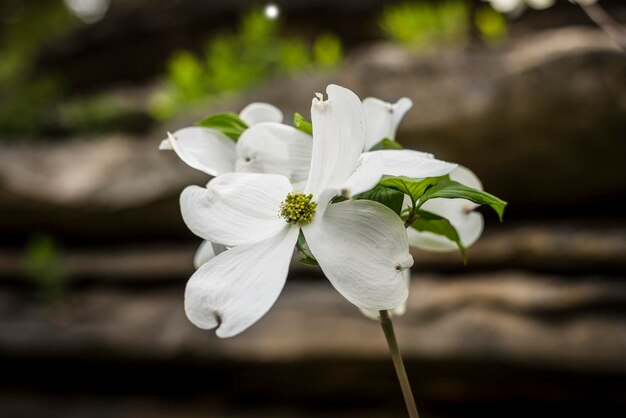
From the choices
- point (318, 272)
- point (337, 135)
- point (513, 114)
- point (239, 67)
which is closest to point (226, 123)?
point (337, 135)

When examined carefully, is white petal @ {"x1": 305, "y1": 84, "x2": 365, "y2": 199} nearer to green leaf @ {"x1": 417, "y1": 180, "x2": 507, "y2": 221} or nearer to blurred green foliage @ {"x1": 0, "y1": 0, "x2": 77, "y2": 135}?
green leaf @ {"x1": 417, "y1": 180, "x2": 507, "y2": 221}

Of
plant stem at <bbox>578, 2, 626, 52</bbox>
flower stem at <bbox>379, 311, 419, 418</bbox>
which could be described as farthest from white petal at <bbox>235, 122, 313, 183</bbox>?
plant stem at <bbox>578, 2, 626, 52</bbox>

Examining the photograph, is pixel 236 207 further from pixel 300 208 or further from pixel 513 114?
pixel 513 114

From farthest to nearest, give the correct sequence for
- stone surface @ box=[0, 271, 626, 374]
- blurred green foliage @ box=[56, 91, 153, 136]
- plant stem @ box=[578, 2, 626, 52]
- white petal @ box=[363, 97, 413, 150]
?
1. blurred green foliage @ box=[56, 91, 153, 136]
2. stone surface @ box=[0, 271, 626, 374]
3. plant stem @ box=[578, 2, 626, 52]
4. white petal @ box=[363, 97, 413, 150]

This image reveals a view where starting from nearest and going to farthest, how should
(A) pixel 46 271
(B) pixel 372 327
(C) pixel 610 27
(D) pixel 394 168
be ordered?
(D) pixel 394 168 → (C) pixel 610 27 → (B) pixel 372 327 → (A) pixel 46 271

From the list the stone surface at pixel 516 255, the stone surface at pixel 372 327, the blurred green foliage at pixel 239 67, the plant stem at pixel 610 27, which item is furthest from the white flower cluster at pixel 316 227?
the blurred green foliage at pixel 239 67

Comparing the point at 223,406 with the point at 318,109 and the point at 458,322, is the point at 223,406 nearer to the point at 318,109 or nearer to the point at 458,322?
the point at 458,322
